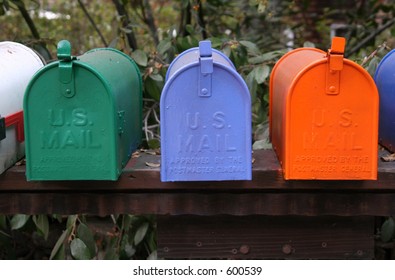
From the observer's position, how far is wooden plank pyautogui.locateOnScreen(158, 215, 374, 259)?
151cm

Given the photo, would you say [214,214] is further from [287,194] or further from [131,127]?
[131,127]

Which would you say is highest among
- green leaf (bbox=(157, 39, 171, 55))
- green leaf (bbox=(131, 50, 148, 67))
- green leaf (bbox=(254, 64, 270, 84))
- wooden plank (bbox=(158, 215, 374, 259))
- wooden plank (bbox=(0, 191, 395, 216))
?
green leaf (bbox=(157, 39, 171, 55))

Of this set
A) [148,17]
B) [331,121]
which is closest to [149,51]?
[148,17]

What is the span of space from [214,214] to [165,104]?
1.07 feet

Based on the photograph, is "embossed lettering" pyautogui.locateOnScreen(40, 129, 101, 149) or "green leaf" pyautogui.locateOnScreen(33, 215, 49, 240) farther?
"green leaf" pyautogui.locateOnScreen(33, 215, 49, 240)

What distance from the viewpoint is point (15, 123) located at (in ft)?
4.73

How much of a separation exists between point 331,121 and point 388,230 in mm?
968

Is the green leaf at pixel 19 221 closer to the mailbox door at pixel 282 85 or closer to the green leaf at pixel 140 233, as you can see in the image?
the green leaf at pixel 140 233

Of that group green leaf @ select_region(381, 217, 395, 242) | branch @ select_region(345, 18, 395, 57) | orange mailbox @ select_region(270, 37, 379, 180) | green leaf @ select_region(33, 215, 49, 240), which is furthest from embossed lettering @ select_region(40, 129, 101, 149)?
branch @ select_region(345, 18, 395, 57)

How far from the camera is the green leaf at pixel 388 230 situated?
206 centimetres

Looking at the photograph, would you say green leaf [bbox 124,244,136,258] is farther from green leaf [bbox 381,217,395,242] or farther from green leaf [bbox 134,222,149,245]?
green leaf [bbox 381,217,395,242]

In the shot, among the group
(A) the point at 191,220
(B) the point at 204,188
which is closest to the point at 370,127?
(B) the point at 204,188

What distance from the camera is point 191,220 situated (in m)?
1.51

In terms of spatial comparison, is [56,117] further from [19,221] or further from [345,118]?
[19,221]
